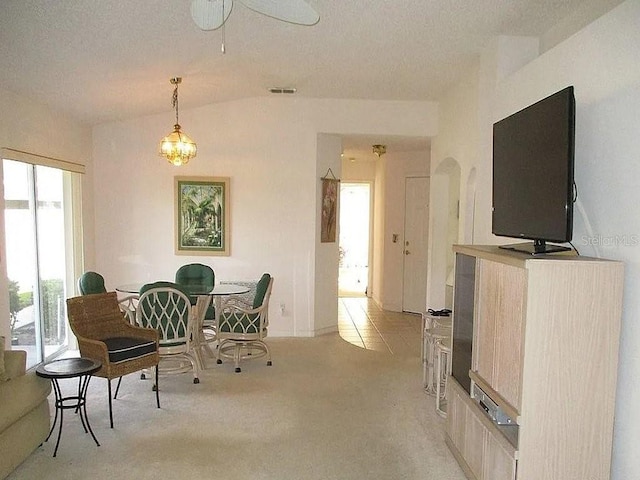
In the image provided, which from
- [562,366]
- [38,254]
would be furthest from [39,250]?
[562,366]

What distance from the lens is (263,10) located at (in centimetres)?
213

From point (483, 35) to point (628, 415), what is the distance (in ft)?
8.94

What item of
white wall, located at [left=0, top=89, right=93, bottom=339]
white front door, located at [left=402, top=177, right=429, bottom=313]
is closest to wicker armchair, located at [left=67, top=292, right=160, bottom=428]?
white wall, located at [left=0, top=89, right=93, bottom=339]

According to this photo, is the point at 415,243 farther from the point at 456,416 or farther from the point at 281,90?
the point at 456,416

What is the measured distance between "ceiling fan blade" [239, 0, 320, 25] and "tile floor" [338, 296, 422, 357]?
3842 millimetres

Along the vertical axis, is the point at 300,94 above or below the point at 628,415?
above

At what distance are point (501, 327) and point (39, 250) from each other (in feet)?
14.2

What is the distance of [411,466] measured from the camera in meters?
2.83

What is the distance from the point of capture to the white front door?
736 cm

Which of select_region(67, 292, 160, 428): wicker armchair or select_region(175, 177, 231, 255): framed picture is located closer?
select_region(67, 292, 160, 428): wicker armchair

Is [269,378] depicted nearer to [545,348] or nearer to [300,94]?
[545,348]

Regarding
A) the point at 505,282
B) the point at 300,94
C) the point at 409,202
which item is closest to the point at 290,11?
the point at 505,282

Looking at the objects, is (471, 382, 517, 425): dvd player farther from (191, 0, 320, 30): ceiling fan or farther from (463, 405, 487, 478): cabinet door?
(191, 0, 320, 30): ceiling fan

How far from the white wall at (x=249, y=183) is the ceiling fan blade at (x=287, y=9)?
→ 352cm
